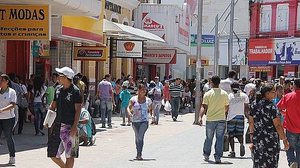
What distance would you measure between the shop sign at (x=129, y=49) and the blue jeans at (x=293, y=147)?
17.6m

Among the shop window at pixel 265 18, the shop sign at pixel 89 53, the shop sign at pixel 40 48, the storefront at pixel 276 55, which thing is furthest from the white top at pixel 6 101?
the shop window at pixel 265 18

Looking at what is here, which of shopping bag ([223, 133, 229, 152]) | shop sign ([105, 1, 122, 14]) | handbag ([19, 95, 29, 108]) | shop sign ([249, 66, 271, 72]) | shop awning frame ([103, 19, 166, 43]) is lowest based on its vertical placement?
shopping bag ([223, 133, 229, 152])

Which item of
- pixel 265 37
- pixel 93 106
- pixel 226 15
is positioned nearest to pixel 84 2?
pixel 93 106

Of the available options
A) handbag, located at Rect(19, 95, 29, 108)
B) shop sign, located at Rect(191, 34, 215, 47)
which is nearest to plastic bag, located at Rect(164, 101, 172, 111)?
handbag, located at Rect(19, 95, 29, 108)

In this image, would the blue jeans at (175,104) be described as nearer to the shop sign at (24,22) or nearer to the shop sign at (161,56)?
the shop sign at (24,22)

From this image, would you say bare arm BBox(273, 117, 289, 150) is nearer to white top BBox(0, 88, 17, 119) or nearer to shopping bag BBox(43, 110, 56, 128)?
shopping bag BBox(43, 110, 56, 128)

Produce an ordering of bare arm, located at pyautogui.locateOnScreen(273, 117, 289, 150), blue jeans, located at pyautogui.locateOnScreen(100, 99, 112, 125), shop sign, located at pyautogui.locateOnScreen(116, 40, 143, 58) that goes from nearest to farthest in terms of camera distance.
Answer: bare arm, located at pyautogui.locateOnScreen(273, 117, 289, 150)
blue jeans, located at pyautogui.locateOnScreen(100, 99, 112, 125)
shop sign, located at pyautogui.locateOnScreen(116, 40, 143, 58)

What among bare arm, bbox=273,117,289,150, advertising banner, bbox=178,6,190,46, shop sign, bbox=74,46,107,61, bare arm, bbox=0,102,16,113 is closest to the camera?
bare arm, bbox=273,117,289,150

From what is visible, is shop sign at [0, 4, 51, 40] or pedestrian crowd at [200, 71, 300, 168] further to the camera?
shop sign at [0, 4, 51, 40]

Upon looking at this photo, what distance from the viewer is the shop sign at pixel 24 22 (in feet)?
58.3

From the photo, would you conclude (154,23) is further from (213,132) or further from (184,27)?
(213,132)

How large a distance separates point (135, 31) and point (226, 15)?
37214mm

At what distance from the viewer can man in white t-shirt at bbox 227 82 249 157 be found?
1471 cm

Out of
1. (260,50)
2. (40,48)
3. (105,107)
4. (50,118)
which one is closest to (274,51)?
(260,50)
